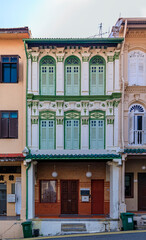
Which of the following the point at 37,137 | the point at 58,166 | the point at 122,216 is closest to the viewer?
the point at 122,216

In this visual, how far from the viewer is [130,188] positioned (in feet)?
48.2

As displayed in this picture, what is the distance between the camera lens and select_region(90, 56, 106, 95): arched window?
547 inches

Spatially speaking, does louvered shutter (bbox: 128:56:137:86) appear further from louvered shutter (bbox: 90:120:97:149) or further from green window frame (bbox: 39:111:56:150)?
green window frame (bbox: 39:111:56:150)

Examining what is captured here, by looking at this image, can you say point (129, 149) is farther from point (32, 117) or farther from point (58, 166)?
point (32, 117)

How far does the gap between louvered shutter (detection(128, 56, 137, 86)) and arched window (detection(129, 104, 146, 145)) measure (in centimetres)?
147

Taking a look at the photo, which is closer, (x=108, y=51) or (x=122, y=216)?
(x=122, y=216)

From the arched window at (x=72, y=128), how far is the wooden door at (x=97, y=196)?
2897 mm

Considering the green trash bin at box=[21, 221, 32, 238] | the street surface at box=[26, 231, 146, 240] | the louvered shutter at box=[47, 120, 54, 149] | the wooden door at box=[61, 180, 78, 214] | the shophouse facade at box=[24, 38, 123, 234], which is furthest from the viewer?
the wooden door at box=[61, 180, 78, 214]

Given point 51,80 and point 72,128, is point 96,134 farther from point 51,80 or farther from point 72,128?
point 51,80

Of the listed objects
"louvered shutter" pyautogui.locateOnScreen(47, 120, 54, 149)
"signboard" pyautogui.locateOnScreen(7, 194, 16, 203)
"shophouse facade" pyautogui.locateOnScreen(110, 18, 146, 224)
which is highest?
"shophouse facade" pyautogui.locateOnScreen(110, 18, 146, 224)

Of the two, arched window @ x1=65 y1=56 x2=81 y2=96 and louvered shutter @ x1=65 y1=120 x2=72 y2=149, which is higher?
arched window @ x1=65 y1=56 x2=81 y2=96

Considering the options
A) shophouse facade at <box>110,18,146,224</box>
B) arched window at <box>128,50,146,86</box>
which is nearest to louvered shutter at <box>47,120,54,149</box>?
shophouse facade at <box>110,18,146,224</box>

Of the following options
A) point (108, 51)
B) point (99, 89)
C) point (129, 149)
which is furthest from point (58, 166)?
point (108, 51)

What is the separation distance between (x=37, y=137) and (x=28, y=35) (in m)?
5.96
